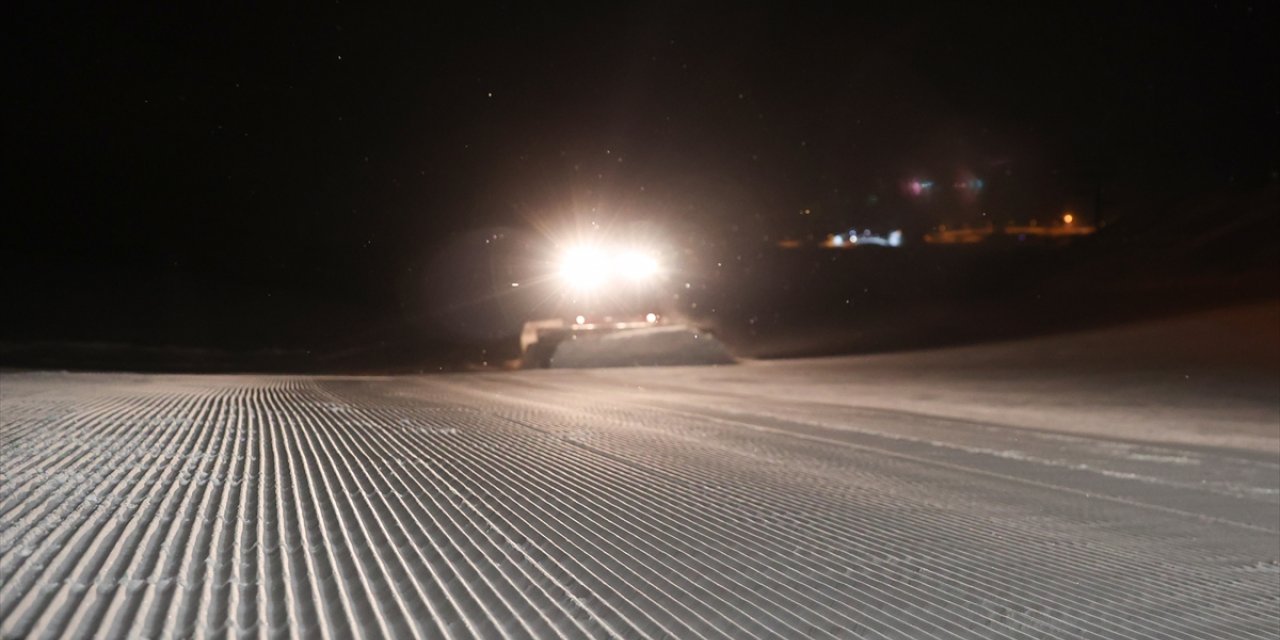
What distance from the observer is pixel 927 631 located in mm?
5059

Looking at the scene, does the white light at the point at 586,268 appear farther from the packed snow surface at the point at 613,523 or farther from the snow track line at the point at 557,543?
the snow track line at the point at 557,543

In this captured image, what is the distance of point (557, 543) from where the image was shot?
6211mm

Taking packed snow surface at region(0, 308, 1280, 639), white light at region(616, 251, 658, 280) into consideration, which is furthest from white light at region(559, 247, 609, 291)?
packed snow surface at region(0, 308, 1280, 639)

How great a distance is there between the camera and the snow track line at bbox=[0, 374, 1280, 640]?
4.50 m

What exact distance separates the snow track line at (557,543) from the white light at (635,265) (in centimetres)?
1881

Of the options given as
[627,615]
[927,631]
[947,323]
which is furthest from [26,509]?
[947,323]

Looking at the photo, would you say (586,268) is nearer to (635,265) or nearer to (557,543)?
(635,265)

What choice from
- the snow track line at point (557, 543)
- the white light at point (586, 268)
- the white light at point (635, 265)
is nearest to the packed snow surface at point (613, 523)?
the snow track line at point (557, 543)

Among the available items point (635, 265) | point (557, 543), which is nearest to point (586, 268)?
point (635, 265)

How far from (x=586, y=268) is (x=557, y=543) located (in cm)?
2397

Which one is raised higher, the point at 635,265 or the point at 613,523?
the point at 635,265

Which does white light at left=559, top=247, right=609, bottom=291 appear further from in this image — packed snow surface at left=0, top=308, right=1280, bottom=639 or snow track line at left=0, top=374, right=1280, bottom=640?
snow track line at left=0, top=374, right=1280, bottom=640

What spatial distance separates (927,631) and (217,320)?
147 ft

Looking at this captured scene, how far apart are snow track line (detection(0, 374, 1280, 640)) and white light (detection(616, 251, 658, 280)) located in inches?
740
